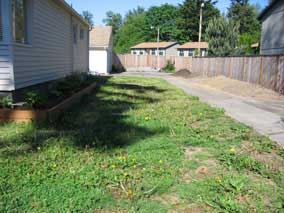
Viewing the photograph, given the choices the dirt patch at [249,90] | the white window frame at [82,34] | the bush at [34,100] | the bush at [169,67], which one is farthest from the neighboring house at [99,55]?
the bush at [34,100]

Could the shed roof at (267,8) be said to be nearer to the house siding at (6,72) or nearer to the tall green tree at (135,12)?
the house siding at (6,72)

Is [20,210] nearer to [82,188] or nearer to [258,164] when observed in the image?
[82,188]

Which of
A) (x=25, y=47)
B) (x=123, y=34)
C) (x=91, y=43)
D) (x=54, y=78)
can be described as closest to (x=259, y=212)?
(x=25, y=47)

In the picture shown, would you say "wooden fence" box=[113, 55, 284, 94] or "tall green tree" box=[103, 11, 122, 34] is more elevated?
"tall green tree" box=[103, 11, 122, 34]

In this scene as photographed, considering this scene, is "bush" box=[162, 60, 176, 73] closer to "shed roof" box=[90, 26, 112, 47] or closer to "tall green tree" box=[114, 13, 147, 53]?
"shed roof" box=[90, 26, 112, 47]

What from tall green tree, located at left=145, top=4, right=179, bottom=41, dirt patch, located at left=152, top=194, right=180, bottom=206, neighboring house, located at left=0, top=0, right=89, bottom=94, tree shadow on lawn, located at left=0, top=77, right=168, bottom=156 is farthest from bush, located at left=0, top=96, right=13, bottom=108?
tall green tree, located at left=145, top=4, right=179, bottom=41

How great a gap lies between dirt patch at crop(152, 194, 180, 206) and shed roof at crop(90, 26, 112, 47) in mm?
21079

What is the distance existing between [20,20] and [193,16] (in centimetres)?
4590

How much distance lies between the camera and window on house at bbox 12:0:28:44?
18.9ft

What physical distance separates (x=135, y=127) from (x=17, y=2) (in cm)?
400

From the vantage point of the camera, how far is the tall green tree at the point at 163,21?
55.6m

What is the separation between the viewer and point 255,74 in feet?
38.7

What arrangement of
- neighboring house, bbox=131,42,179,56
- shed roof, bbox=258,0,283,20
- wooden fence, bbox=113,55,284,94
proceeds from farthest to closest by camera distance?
neighboring house, bbox=131,42,179,56 → shed roof, bbox=258,0,283,20 → wooden fence, bbox=113,55,284,94

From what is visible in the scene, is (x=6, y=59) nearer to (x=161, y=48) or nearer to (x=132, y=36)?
(x=161, y=48)
